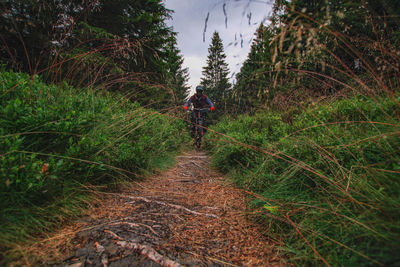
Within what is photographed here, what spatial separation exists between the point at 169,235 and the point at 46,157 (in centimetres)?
133

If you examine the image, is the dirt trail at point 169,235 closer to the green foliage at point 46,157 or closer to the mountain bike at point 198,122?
the green foliage at point 46,157

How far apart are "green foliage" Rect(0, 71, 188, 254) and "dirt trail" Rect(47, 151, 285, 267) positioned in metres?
0.28

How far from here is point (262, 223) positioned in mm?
1503

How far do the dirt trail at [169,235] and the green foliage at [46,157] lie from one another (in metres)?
0.28

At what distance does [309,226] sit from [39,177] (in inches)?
73.8

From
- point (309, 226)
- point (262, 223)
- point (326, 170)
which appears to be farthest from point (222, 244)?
point (326, 170)

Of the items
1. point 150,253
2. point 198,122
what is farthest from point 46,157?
point 198,122

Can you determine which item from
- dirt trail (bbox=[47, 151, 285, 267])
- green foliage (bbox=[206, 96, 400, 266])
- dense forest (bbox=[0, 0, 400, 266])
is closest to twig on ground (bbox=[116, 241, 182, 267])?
dirt trail (bbox=[47, 151, 285, 267])

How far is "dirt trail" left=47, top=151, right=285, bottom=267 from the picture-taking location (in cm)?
105

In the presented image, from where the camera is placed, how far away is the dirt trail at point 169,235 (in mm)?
1046

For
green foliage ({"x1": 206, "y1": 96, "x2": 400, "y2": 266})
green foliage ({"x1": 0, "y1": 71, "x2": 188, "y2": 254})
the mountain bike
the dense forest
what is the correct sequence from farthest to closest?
the mountain bike → green foliage ({"x1": 0, "y1": 71, "x2": 188, "y2": 254}) → the dense forest → green foliage ({"x1": 206, "y1": 96, "x2": 400, "y2": 266})

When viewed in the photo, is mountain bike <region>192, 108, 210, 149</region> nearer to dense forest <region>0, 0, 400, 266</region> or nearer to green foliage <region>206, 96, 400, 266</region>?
dense forest <region>0, 0, 400, 266</region>

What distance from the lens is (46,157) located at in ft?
5.18

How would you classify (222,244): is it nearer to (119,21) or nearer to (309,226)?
(309,226)
